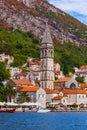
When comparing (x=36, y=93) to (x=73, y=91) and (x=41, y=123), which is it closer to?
(x=73, y=91)

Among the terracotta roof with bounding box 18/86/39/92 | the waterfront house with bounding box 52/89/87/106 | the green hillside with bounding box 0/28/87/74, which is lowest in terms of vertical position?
the waterfront house with bounding box 52/89/87/106

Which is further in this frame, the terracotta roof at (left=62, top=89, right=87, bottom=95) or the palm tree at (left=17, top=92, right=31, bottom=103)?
the terracotta roof at (left=62, top=89, right=87, bottom=95)

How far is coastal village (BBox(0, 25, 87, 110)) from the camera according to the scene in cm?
11905

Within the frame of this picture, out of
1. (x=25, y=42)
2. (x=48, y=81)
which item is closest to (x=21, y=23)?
(x=25, y=42)

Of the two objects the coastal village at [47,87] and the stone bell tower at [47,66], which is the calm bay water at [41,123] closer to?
the coastal village at [47,87]

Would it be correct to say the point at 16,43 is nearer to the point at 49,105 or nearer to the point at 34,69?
the point at 34,69

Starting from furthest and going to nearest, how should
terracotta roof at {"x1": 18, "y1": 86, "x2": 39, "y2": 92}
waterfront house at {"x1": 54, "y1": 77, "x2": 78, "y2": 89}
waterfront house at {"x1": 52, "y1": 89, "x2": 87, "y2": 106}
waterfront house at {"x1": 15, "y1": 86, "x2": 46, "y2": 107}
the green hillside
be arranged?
1. the green hillside
2. waterfront house at {"x1": 54, "y1": 77, "x2": 78, "y2": 89}
3. waterfront house at {"x1": 52, "y1": 89, "x2": 87, "y2": 106}
4. terracotta roof at {"x1": 18, "y1": 86, "x2": 39, "y2": 92}
5. waterfront house at {"x1": 15, "y1": 86, "x2": 46, "y2": 107}

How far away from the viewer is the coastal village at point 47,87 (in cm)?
11905

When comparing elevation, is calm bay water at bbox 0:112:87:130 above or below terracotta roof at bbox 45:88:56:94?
above

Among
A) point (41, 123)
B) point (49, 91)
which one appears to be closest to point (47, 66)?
point (49, 91)

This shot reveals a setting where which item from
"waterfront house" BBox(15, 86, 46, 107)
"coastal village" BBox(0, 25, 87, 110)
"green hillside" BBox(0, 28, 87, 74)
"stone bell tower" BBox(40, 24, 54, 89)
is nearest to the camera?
"waterfront house" BBox(15, 86, 46, 107)

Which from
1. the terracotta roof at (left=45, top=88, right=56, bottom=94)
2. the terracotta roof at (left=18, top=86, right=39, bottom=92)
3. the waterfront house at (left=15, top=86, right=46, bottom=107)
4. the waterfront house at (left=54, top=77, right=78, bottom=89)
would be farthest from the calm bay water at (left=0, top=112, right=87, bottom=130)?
the waterfront house at (left=54, top=77, right=78, bottom=89)

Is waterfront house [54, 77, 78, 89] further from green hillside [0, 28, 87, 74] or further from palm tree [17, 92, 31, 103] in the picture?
palm tree [17, 92, 31, 103]

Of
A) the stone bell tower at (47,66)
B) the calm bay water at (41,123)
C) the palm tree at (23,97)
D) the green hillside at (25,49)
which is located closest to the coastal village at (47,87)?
the stone bell tower at (47,66)
